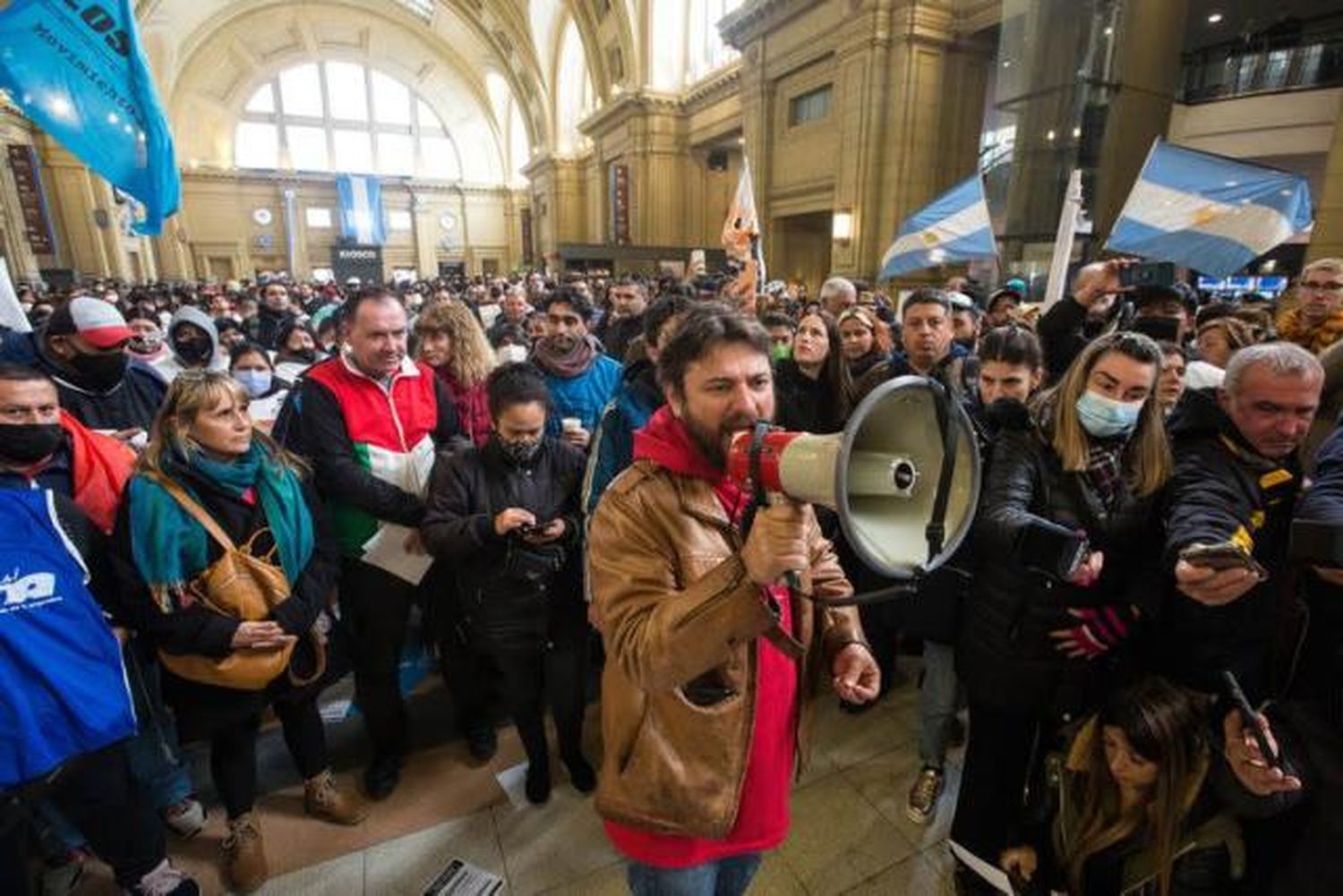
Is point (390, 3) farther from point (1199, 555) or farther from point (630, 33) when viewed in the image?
point (1199, 555)

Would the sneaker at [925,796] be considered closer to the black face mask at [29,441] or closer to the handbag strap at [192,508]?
the handbag strap at [192,508]

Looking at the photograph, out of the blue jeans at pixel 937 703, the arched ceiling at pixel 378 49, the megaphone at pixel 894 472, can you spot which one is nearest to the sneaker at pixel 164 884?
the megaphone at pixel 894 472

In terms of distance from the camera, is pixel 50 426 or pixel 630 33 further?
pixel 630 33

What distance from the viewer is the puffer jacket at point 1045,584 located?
→ 1805 mm

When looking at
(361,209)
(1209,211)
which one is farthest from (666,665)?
(361,209)

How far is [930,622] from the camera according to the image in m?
2.30

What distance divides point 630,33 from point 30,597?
21.3 meters

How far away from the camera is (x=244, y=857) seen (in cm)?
212

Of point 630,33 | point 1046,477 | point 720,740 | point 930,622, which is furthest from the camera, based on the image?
point 630,33

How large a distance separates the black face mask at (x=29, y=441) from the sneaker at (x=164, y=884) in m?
1.38

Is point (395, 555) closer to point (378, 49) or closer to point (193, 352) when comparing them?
point (193, 352)

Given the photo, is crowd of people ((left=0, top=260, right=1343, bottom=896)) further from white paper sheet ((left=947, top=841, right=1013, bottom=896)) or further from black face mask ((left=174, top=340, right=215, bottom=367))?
black face mask ((left=174, top=340, right=215, bottom=367))

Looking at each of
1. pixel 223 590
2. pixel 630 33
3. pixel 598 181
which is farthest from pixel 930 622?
pixel 598 181

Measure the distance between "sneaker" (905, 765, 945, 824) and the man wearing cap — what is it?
11.8 ft
